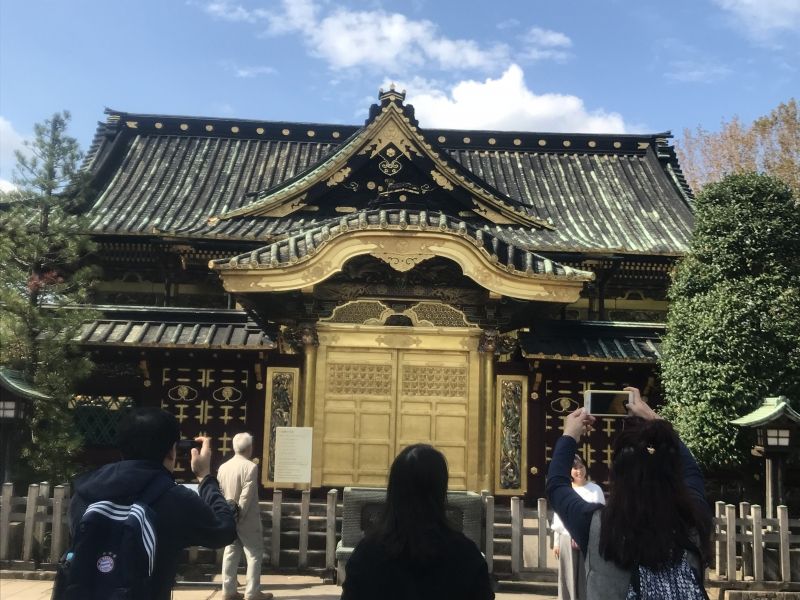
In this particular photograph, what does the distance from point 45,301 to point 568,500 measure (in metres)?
Result: 10.7

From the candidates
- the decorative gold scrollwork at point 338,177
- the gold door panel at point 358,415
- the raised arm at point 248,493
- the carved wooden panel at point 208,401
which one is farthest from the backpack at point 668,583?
the decorative gold scrollwork at point 338,177

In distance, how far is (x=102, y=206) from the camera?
605 inches

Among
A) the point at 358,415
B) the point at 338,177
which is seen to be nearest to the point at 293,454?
the point at 358,415

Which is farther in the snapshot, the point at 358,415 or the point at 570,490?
the point at 358,415

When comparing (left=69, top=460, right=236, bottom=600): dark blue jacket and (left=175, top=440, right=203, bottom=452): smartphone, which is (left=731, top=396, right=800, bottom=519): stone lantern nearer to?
(left=175, top=440, right=203, bottom=452): smartphone

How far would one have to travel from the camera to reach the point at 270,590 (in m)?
7.71

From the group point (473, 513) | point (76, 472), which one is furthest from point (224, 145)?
point (473, 513)

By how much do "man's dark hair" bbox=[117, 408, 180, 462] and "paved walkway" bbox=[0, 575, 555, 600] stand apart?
4989 mm

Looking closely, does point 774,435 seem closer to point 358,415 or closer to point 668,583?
point 358,415

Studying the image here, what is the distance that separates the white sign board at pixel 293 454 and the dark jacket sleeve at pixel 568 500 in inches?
296

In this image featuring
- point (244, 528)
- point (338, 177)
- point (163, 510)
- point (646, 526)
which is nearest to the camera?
point (646, 526)

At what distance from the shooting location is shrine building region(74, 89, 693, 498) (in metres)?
10.1

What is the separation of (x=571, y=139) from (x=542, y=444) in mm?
10915

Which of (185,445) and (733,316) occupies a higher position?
(733,316)
